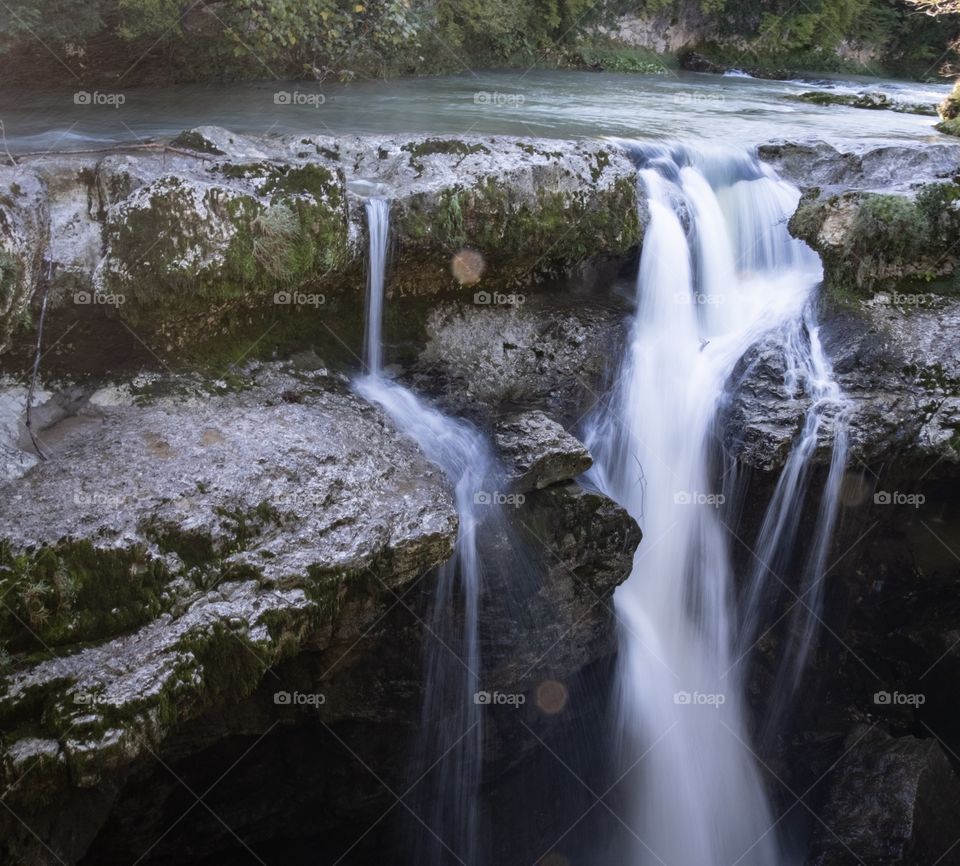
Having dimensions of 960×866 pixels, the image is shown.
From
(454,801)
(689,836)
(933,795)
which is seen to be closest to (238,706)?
(454,801)

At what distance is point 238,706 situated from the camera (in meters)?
5.06

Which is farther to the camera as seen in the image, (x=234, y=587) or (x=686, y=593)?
(x=686, y=593)
